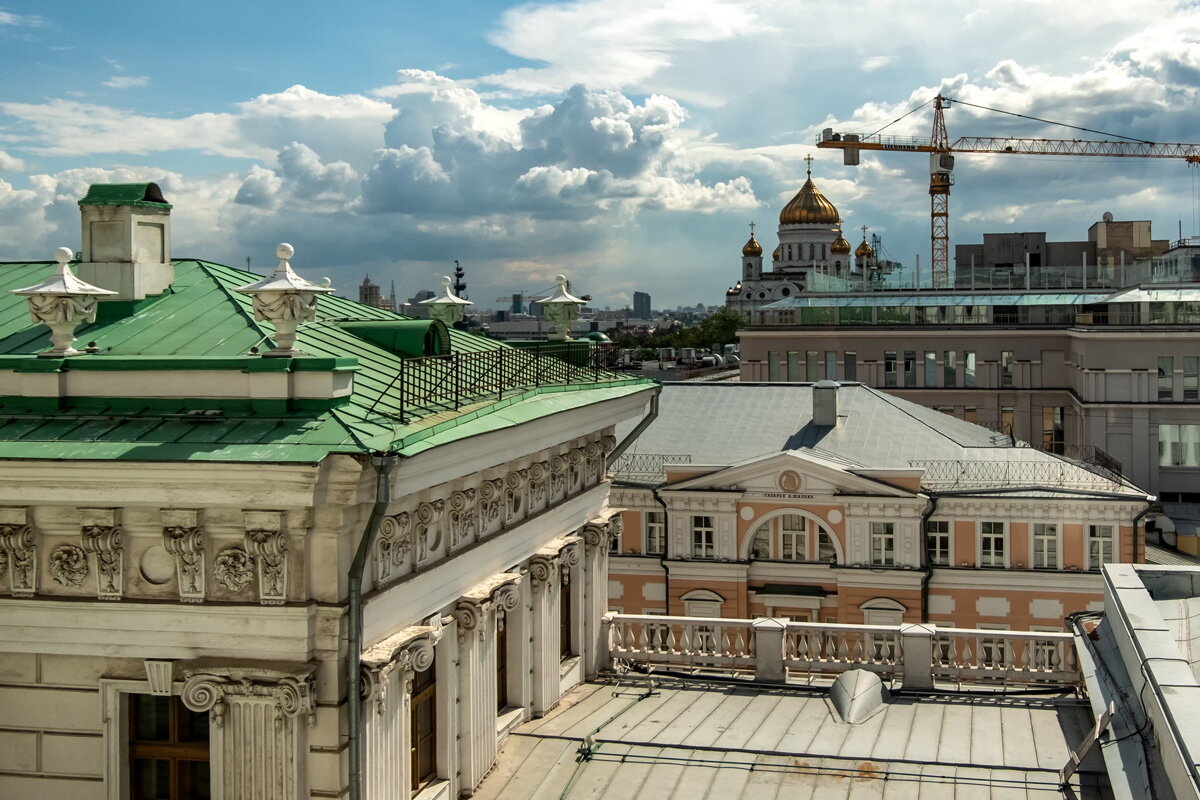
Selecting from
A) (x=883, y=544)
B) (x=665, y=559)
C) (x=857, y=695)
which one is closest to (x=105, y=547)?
(x=857, y=695)

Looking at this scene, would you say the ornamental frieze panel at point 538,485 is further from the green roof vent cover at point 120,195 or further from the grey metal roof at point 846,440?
the grey metal roof at point 846,440

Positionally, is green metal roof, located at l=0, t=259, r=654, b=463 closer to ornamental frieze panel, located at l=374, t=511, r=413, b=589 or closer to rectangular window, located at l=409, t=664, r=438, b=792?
ornamental frieze panel, located at l=374, t=511, r=413, b=589

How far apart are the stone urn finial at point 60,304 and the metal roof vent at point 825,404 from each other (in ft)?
106

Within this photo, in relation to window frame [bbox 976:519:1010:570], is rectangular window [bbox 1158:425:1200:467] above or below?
above

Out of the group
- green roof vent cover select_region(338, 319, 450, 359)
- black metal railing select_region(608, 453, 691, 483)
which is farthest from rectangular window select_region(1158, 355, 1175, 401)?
green roof vent cover select_region(338, 319, 450, 359)

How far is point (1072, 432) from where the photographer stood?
223 ft

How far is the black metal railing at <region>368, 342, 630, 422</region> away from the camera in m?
13.1

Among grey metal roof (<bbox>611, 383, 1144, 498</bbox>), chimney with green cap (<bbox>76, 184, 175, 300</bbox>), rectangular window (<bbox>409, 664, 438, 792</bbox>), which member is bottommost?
rectangular window (<bbox>409, 664, 438, 792</bbox>)

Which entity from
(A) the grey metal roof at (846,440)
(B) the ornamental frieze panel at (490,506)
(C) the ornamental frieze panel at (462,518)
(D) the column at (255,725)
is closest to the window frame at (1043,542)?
(A) the grey metal roof at (846,440)

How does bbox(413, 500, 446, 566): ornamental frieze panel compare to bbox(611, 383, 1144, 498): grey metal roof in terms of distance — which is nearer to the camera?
bbox(413, 500, 446, 566): ornamental frieze panel

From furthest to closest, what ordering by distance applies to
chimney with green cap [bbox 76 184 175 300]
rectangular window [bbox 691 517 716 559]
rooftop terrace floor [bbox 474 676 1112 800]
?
rectangular window [bbox 691 517 716 559], chimney with green cap [bbox 76 184 175 300], rooftop terrace floor [bbox 474 676 1112 800]

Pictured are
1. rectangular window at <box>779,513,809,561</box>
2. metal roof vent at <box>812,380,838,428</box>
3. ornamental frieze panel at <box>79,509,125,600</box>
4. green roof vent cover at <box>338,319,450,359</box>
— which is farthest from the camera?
metal roof vent at <box>812,380,838,428</box>

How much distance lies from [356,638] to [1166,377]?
5881cm

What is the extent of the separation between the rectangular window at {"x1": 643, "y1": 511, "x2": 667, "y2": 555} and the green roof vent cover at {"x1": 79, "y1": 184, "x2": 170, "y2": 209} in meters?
25.8
